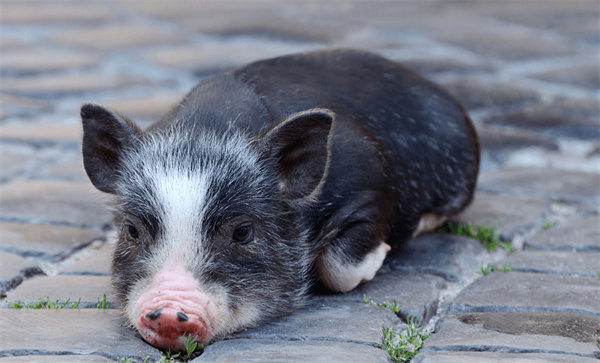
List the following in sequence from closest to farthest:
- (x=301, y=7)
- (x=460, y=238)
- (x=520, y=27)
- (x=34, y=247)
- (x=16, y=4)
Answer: (x=34, y=247) → (x=460, y=238) → (x=520, y=27) → (x=301, y=7) → (x=16, y=4)

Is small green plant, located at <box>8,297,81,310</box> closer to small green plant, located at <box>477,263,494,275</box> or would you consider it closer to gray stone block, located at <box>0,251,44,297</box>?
gray stone block, located at <box>0,251,44,297</box>

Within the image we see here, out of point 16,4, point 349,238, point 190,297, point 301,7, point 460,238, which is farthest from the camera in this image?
point 16,4

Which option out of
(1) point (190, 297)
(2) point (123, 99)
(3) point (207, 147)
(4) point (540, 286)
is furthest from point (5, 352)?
(2) point (123, 99)

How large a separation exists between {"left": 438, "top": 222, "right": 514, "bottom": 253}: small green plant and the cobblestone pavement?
0.22ft

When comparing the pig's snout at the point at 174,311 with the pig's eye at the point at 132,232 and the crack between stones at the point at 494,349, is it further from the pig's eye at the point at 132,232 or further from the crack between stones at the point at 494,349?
the crack between stones at the point at 494,349

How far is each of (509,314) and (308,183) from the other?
97 cm

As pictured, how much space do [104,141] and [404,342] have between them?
4.87 ft

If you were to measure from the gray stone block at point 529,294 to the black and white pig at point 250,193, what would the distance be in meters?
0.45

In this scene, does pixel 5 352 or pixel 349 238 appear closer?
pixel 5 352

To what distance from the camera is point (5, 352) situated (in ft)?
8.96

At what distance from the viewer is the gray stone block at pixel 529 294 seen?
128 inches

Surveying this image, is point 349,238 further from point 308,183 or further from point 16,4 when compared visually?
point 16,4

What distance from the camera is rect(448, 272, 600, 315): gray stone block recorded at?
326cm

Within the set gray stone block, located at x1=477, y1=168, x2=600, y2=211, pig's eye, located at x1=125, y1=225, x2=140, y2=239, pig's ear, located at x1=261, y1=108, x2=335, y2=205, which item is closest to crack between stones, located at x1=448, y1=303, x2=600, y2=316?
pig's ear, located at x1=261, y1=108, x2=335, y2=205
